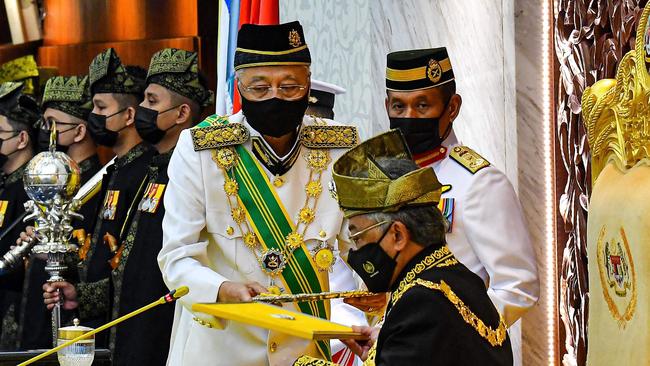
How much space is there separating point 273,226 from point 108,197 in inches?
94.4

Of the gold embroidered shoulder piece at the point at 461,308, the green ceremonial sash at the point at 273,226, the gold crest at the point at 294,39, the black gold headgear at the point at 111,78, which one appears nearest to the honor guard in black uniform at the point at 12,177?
the black gold headgear at the point at 111,78

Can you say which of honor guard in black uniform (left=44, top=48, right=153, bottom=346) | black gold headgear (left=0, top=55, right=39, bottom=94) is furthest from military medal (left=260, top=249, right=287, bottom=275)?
black gold headgear (left=0, top=55, right=39, bottom=94)

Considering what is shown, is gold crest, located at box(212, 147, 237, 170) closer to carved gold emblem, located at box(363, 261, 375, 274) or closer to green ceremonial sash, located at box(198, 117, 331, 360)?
green ceremonial sash, located at box(198, 117, 331, 360)

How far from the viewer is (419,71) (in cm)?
450

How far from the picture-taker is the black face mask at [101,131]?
271 inches

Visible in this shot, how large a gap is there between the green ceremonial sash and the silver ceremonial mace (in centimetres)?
149

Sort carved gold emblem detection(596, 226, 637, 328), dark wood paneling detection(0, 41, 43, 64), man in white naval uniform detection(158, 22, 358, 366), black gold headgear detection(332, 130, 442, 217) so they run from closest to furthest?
black gold headgear detection(332, 130, 442, 217) → carved gold emblem detection(596, 226, 637, 328) → man in white naval uniform detection(158, 22, 358, 366) → dark wood paneling detection(0, 41, 43, 64)

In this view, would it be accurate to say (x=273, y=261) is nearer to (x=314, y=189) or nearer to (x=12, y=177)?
(x=314, y=189)

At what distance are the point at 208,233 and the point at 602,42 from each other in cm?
173

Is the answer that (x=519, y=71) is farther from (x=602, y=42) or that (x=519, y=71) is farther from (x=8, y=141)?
(x=8, y=141)

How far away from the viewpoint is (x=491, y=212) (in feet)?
14.1

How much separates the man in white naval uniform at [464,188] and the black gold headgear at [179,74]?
2.03m

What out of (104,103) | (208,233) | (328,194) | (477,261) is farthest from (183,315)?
(104,103)

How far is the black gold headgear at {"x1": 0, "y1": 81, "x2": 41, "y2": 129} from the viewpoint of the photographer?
8.13 metres
